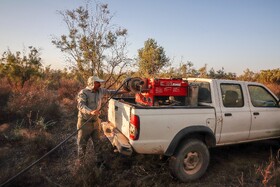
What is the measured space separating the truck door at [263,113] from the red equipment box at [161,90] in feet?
5.38

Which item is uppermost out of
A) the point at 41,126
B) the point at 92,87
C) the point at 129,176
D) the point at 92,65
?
the point at 92,65

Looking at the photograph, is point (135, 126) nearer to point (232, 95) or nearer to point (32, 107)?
point (232, 95)

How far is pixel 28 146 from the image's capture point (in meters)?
5.61

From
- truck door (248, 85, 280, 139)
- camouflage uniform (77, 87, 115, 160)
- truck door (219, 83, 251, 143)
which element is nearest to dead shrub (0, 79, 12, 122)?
camouflage uniform (77, 87, 115, 160)

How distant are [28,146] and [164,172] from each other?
3.51 m

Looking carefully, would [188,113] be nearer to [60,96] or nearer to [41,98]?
[41,98]

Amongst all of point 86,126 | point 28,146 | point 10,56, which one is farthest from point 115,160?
point 10,56

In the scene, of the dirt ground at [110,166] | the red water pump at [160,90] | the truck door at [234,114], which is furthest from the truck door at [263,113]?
the red water pump at [160,90]

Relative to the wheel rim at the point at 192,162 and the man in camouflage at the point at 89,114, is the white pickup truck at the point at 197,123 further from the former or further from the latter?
the man in camouflage at the point at 89,114

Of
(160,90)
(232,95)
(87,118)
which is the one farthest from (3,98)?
(232,95)

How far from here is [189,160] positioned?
4.16m

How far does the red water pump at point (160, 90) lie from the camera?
4379mm

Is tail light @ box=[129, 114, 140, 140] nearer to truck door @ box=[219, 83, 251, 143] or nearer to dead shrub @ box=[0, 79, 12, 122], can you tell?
truck door @ box=[219, 83, 251, 143]

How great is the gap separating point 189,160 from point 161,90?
1.39 meters
